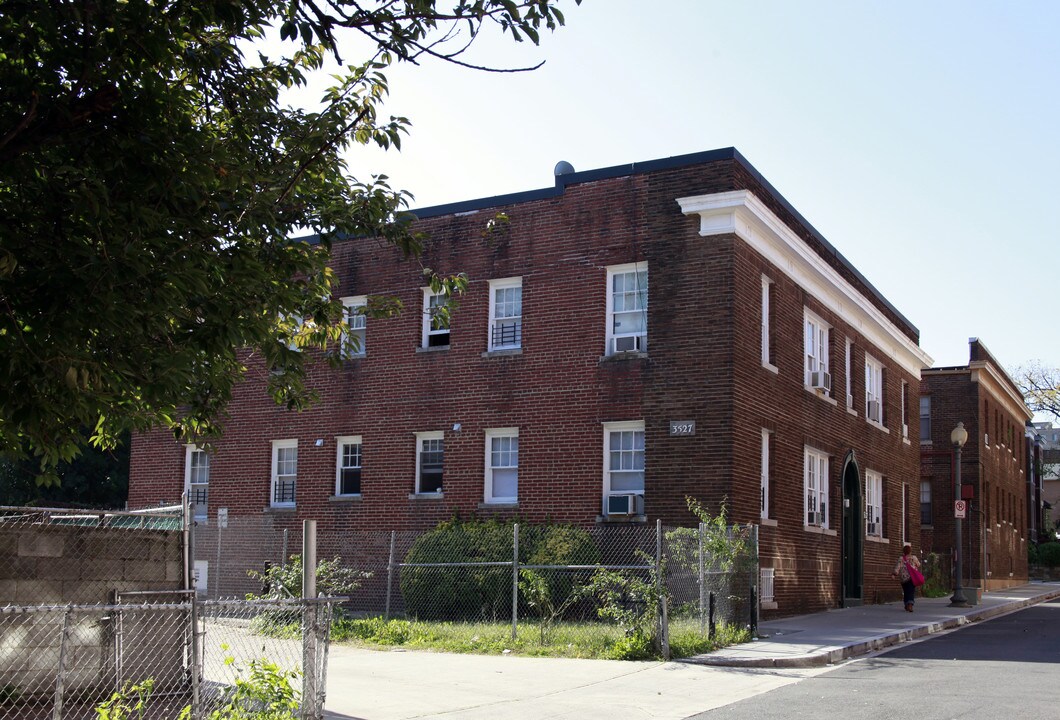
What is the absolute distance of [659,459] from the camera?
21.1m

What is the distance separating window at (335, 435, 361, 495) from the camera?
995 inches

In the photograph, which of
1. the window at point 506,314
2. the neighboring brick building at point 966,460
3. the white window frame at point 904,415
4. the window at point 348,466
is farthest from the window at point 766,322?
the neighboring brick building at point 966,460

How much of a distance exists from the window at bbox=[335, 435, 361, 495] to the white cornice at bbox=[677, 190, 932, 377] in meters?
9.25

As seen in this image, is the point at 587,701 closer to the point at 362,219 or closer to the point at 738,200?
the point at 362,219

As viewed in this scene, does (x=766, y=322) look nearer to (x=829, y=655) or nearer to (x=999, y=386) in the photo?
(x=829, y=655)

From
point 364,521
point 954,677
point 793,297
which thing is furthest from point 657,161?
point 954,677

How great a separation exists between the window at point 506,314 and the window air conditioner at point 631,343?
2.35 meters

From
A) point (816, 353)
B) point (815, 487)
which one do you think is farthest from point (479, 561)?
point (816, 353)

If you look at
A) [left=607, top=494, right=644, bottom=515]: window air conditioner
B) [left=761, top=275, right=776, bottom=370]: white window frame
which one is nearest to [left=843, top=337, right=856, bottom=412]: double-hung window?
[left=761, top=275, right=776, bottom=370]: white window frame

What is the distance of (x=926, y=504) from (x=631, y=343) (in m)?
27.9

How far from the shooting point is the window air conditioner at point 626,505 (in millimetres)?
21312

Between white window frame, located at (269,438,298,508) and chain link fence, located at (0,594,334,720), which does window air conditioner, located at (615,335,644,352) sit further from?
chain link fence, located at (0,594,334,720)

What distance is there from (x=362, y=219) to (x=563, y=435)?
12443 mm

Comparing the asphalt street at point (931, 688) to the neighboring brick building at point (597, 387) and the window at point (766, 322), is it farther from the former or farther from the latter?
the window at point (766, 322)
